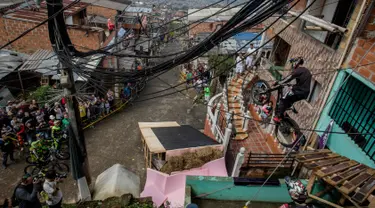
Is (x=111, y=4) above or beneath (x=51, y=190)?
above

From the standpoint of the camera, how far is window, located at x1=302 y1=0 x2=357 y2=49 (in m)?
8.31

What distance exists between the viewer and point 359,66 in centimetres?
693

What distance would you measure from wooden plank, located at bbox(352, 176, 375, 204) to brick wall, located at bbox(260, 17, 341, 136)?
4.52 m

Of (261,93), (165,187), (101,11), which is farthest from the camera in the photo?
(101,11)

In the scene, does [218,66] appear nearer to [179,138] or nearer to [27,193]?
[179,138]

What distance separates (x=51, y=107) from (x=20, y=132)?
2025 millimetres

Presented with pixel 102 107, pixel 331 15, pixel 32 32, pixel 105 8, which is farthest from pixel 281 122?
pixel 105 8

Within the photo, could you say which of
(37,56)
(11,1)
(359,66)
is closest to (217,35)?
(359,66)

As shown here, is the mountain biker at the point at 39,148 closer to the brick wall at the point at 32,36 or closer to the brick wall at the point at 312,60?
the brick wall at the point at 32,36

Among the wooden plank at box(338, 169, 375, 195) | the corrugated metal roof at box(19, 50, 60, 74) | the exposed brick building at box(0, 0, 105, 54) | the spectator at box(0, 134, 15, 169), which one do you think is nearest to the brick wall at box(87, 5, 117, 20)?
the exposed brick building at box(0, 0, 105, 54)

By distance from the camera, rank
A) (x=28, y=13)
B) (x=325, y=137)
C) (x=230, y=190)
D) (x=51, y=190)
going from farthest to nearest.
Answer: (x=28, y=13)
(x=325, y=137)
(x=51, y=190)
(x=230, y=190)

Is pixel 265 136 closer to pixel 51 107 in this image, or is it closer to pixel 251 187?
pixel 251 187

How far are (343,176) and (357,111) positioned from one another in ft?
10.8

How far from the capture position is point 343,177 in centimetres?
489
